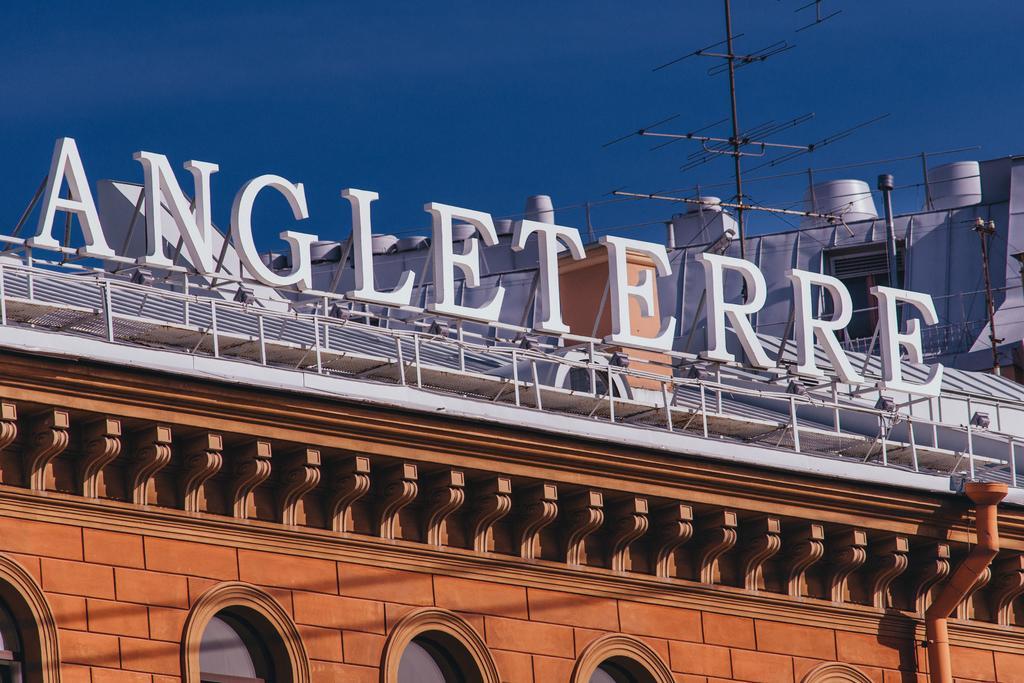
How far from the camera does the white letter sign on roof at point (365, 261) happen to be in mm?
28391

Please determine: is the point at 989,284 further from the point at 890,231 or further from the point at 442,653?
the point at 442,653

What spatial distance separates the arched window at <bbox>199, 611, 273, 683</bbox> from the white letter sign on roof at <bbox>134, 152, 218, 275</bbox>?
12.3 feet

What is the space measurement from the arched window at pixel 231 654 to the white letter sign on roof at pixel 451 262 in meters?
4.50

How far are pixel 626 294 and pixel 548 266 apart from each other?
3.13 feet

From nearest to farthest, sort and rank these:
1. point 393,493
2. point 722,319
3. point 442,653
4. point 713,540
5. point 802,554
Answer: point 393,493, point 442,653, point 713,540, point 802,554, point 722,319

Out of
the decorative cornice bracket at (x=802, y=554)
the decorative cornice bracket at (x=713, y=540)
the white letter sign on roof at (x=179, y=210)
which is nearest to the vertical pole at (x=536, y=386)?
the decorative cornice bracket at (x=713, y=540)

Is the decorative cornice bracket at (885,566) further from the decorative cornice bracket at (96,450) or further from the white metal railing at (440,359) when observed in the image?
the decorative cornice bracket at (96,450)

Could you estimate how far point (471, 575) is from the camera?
2731 centimetres

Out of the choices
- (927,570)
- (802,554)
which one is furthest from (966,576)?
(802,554)

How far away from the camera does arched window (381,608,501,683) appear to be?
26.8m

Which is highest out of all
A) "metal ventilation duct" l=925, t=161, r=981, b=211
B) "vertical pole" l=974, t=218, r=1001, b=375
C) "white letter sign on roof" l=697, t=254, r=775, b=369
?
"metal ventilation duct" l=925, t=161, r=981, b=211

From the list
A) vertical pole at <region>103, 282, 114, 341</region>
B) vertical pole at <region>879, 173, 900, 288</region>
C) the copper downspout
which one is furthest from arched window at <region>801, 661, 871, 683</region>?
vertical pole at <region>879, 173, 900, 288</region>

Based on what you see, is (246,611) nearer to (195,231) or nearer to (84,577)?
(84,577)

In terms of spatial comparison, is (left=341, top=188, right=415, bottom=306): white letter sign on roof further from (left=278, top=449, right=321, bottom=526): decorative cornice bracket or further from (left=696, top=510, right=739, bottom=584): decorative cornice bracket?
(left=696, top=510, right=739, bottom=584): decorative cornice bracket
